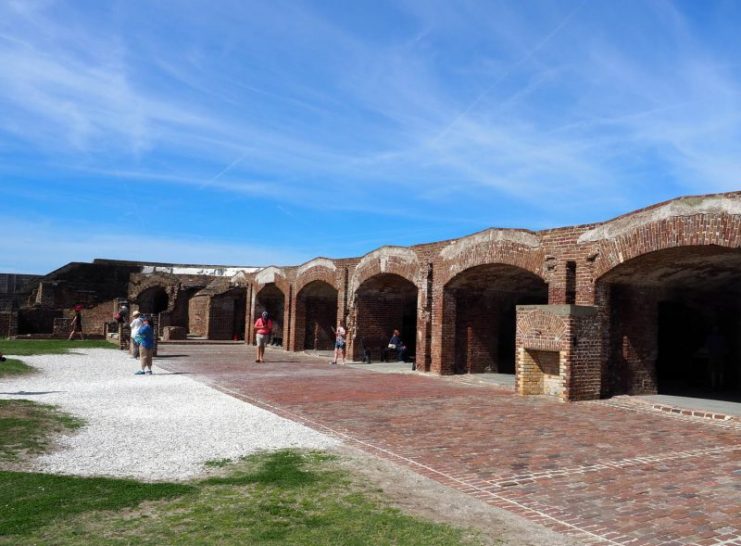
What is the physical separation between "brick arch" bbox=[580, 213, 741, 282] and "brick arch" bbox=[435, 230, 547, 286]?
1.60 m

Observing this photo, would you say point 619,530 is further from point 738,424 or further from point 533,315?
point 533,315

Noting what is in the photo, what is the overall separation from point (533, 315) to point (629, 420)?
3.17m

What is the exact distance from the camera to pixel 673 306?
16.9m

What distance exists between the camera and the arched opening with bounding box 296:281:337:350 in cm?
2525

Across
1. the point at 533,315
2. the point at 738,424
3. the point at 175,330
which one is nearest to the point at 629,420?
the point at 738,424

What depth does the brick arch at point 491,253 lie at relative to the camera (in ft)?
45.4

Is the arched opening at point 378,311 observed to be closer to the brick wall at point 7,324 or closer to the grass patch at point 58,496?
the grass patch at point 58,496

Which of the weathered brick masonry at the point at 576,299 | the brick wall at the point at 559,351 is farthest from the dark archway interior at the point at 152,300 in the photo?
the brick wall at the point at 559,351

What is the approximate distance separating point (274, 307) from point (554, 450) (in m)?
24.0

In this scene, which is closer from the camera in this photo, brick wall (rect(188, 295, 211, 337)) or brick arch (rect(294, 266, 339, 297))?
brick arch (rect(294, 266, 339, 297))

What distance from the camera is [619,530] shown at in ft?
15.9

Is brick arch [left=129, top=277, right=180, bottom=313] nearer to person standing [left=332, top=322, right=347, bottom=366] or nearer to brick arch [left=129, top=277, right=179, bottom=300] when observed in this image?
brick arch [left=129, top=277, right=179, bottom=300]

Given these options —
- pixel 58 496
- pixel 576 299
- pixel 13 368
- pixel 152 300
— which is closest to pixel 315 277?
pixel 13 368

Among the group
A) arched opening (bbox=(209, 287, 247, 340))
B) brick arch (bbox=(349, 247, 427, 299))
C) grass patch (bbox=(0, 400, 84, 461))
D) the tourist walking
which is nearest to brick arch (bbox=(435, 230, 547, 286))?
brick arch (bbox=(349, 247, 427, 299))
